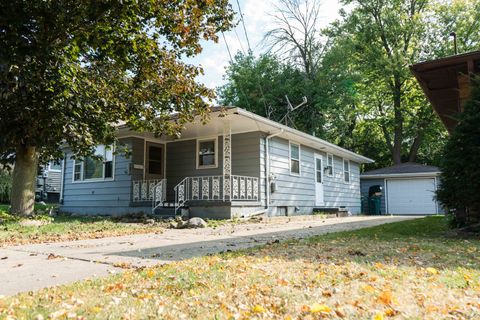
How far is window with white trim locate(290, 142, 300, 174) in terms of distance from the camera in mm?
14638

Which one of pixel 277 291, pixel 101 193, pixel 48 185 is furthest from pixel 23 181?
pixel 48 185

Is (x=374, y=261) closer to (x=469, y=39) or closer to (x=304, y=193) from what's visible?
(x=304, y=193)

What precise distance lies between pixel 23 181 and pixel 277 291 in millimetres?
9071

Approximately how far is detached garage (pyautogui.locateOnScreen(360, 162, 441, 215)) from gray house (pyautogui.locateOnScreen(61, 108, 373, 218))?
22.9ft

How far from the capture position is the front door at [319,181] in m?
16.4

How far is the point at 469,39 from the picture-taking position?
2775 centimetres

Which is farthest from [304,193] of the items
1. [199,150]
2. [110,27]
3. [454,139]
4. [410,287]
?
[410,287]

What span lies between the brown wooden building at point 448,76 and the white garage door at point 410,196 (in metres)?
10.7

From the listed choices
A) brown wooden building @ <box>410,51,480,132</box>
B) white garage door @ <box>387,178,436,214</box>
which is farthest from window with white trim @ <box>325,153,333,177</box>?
brown wooden building @ <box>410,51,480,132</box>

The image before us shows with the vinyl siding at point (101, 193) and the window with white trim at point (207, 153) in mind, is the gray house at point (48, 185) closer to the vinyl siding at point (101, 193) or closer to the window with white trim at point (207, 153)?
the vinyl siding at point (101, 193)

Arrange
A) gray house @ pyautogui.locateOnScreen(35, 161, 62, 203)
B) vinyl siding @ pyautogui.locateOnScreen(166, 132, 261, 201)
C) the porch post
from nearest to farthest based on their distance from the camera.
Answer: the porch post
vinyl siding @ pyautogui.locateOnScreen(166, 132, 261, 201)
gray house @ pyautogui.locateOnScreen(35, 161, 62, 203)

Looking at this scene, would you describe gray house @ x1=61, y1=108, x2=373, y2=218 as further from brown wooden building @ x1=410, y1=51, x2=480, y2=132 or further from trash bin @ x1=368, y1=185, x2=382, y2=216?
trash bin @ x1=368, y1=185, x2=382, y2=216

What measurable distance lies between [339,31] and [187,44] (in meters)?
22.5

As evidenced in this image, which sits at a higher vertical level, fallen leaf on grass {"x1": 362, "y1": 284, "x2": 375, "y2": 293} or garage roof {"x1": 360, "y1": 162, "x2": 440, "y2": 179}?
garage roof {"x1": 360, "y1": 162, "x2": 440, "y2": 179}
